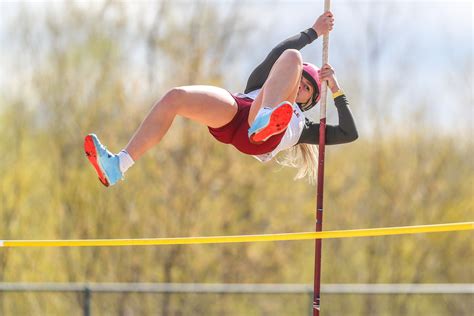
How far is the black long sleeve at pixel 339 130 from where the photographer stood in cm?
536

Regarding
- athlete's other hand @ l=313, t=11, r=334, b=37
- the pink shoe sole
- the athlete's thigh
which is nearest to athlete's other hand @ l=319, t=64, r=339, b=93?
athlete's other hand @ l=313, t=11, r=334, b=37

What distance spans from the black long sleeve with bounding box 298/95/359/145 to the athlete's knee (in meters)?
0.57

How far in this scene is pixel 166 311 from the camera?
11.1m

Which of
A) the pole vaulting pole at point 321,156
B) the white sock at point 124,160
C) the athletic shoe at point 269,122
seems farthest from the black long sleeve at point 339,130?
the white sock at point 124,160

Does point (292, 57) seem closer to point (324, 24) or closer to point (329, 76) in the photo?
point (329, 76)

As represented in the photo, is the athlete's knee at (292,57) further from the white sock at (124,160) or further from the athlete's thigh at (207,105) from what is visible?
the white sock at (124,160)

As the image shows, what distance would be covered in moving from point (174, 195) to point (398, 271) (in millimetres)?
4501

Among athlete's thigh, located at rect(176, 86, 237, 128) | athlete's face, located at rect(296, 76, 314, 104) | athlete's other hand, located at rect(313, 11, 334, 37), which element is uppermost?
athlete's other hand, located at rect(313, 11, 334, 37)

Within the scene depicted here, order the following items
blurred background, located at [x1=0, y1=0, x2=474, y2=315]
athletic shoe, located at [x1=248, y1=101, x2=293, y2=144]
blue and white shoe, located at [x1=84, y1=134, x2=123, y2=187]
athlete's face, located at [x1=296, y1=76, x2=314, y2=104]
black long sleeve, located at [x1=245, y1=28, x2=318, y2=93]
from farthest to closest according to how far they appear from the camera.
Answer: blurred background, located at [x1=0, y1=0, x2=474, y2=315]
athlete's face, located at [x1=296, y1=76, x2=314, y2=104]
black long sleeve, located at [x1=245, y1=28, x2=318, y2=93]
blue and white shoe, located at [x1=84, y1=134, x2=123, y2=187]
athletic shoe, located at [x1=248, y1=101, x2=293, y2=144]

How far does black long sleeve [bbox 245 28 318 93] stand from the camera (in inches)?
208

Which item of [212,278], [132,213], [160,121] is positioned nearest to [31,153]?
[132,213]

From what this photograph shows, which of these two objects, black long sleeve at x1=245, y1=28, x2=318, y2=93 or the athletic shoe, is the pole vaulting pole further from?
the athletic shoe

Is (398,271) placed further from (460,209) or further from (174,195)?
(174,195)

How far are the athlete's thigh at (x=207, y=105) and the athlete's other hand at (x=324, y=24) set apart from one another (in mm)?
833
